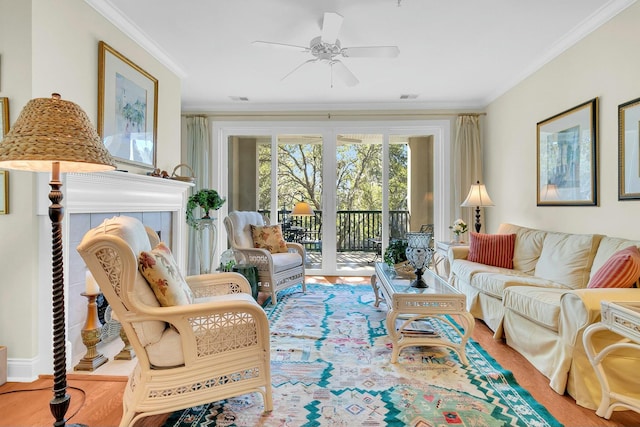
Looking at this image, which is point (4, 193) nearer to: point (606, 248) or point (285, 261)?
point (285, 261)

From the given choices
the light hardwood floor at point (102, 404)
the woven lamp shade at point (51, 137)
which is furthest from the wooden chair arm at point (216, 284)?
the woven lamp shade at point (51, 137)

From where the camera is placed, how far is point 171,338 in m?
1.54

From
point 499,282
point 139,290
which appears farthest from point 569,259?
point 139,290

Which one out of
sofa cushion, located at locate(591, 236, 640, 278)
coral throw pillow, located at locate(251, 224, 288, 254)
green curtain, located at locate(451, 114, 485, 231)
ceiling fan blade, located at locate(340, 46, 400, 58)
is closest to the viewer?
sofa cushion, located at locate(591, 236, 640, 278)

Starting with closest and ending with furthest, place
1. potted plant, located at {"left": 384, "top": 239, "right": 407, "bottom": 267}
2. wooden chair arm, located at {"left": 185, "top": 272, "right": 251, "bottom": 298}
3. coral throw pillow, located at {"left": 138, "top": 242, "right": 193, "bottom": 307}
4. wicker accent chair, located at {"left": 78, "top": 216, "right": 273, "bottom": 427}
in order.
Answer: wicker accent chair, located at {"left": 78, "top": 216, "right": 273, "bottom": 427} → coral throw pillow, located at {"left": 138, "top": 242, "right": 193, "bottom": 307} → wooden chair arm, located at {"left": 185, "top": 272, "right": 251, "bottom": 298} → potted plant, located at {"left": 384, "top": 239, "right": 407, "bottom": 267}

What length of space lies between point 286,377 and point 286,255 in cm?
202

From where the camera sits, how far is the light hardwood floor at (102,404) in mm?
1670

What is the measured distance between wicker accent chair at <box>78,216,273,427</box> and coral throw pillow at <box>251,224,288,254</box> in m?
2.41

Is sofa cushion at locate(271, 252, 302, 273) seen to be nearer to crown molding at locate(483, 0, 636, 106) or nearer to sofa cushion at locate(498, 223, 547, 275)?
sofa cushion at locate(498, 223, 547, 275)

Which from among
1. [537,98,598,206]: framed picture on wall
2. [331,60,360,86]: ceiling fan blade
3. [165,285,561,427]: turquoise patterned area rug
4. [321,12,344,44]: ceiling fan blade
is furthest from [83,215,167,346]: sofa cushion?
[537,98,598,206]: framed picture on wall

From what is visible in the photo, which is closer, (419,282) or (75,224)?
(75,224)

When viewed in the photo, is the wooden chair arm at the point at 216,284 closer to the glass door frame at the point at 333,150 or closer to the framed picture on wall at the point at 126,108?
the framed picture on wall at the point at 126,108

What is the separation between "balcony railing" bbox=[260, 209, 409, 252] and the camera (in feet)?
17.3

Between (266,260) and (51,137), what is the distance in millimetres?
2582
